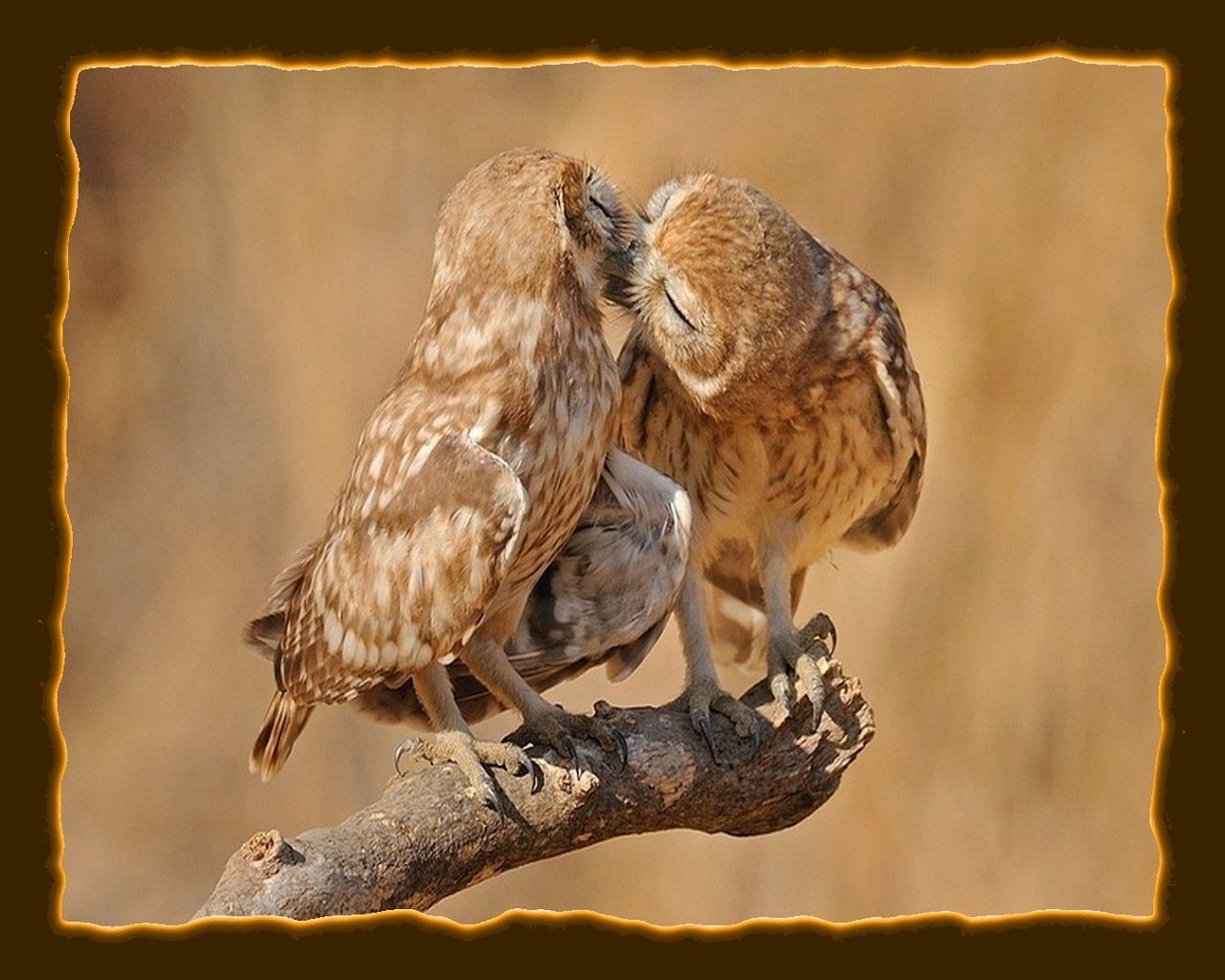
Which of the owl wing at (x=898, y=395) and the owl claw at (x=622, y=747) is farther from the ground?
the owl wing at (x=898, y=395)

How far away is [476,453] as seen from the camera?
86.9 inches

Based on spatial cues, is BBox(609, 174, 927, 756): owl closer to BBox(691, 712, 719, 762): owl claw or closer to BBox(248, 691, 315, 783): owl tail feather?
BBox(691, 712, 719, 762): owl claw

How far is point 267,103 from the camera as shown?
16.2ft

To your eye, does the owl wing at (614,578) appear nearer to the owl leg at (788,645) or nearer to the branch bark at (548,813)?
the branch bark at (548,813)

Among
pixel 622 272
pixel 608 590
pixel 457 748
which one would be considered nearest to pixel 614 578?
pixel 608 590

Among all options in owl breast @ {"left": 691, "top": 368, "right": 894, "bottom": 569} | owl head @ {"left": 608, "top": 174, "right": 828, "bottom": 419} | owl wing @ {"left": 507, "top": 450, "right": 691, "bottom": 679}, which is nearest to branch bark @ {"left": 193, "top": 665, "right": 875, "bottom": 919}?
owl wing @ {"left": 507, "top": 450, "right": 691, "bottom": 679}

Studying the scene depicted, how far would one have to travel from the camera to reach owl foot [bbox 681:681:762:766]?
262 cm

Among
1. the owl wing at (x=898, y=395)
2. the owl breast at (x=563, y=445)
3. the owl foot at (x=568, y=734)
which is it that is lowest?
the owl foot at (x=568, y=734)

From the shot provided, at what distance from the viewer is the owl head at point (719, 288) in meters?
2.39

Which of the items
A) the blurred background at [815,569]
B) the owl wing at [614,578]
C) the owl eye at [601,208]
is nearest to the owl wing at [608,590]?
the owl wing at [614,578]

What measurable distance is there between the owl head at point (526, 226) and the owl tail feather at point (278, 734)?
63 centimetres

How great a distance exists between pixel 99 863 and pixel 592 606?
336cm

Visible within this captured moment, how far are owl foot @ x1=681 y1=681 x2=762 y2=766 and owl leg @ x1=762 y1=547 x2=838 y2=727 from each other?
66 mm

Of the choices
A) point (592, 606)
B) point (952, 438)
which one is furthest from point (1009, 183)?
point (592, 606)
